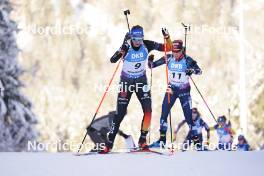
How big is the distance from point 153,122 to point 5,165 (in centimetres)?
308

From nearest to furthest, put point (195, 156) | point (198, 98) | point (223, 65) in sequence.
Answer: point (195, 156), point (198, 98), point (223, 65)

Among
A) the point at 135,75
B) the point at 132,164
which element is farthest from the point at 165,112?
the point at 132,164

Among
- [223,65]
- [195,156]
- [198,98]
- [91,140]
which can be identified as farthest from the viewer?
[223,65]

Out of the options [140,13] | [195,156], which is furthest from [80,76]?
[195,156]

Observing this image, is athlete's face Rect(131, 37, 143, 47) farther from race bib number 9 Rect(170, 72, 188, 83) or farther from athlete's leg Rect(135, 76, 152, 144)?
race bib number 9 Rect(170, 72, 188, 83)

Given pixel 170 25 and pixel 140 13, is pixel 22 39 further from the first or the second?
pixel 170 25

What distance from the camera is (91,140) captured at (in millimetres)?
8203

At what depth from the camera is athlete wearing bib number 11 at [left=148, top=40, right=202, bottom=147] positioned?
25.4ft

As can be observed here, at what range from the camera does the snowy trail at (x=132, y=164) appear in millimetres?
5578

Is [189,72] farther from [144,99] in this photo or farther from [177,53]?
[144,99]

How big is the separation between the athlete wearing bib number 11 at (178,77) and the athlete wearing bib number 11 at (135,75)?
18.1 inches

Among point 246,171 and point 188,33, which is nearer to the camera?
point 246,171

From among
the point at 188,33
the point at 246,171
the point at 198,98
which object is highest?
the point at 188,33

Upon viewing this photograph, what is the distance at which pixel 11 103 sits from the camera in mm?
11469
